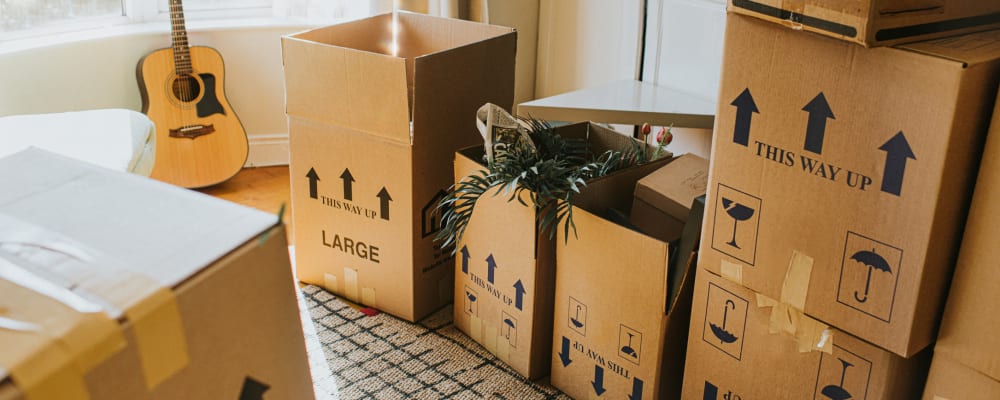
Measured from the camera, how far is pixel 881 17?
119 cm

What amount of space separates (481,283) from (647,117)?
60cm

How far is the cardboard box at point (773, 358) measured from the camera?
1.44 meters

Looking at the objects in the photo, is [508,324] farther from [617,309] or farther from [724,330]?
[724,330]

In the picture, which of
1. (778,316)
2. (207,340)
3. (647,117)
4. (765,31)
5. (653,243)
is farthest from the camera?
(647,117)

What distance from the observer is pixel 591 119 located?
2.23 meters

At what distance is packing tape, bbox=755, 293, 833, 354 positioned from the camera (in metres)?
1.46

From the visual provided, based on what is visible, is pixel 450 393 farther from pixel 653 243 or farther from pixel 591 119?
pixel 591 119

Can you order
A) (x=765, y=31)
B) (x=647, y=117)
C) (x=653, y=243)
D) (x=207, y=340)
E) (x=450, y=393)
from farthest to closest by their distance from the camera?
(x=647, y=117), (x=450, y=393), (x=653, y=243), (x=765, y=31), (x=207, y=340)

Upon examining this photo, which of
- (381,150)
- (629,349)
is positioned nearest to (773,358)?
(629,349)

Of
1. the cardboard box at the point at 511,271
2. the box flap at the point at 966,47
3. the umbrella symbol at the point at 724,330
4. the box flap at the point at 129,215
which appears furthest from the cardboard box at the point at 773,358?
the box flap at the point at 129,215

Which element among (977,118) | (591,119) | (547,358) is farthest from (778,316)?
(591,119)

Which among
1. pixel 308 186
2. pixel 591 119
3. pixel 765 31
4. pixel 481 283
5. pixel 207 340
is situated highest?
pixel 765 31

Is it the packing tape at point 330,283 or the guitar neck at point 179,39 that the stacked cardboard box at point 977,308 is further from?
the guitar neck at point 179,39

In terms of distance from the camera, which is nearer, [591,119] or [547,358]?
[547,358]
